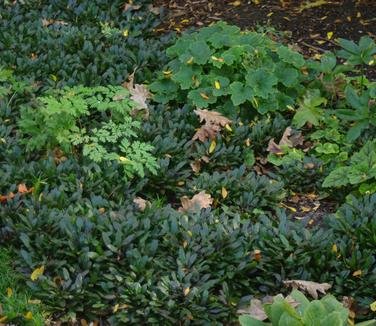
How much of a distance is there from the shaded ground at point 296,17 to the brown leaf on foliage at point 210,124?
1588 millimetres

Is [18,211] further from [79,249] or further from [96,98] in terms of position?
[96,98]

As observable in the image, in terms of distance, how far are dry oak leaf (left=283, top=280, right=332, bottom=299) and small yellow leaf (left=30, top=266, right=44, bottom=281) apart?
4.33 ft

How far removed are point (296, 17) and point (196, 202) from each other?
3.08m

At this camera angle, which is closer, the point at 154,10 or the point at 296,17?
the point at 296,17

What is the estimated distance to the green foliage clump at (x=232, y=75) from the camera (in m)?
5.42

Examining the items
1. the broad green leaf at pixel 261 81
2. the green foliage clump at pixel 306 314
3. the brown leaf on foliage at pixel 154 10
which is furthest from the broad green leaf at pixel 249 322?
the brown leaf on foliage at pixel 154 10

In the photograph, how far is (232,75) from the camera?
5605mm

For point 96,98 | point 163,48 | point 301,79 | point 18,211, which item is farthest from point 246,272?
point 163,48

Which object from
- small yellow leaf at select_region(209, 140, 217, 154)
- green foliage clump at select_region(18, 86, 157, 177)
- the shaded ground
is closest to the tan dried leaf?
small yellow leaf at select_region(209, 140, 217, 154)

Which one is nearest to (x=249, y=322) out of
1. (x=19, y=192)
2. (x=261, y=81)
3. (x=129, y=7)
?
(x=19, y=192)

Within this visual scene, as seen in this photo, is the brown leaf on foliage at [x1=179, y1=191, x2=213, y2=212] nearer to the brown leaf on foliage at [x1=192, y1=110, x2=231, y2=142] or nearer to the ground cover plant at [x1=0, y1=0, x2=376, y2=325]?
the ground cover plant at [x1=0, y1=0, x2=376, y2=325]

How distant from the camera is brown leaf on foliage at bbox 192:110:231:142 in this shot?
5.24 m

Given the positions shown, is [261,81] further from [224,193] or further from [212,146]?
[224,193]

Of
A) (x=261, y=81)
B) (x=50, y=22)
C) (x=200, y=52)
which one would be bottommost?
(x=50, y=22)
